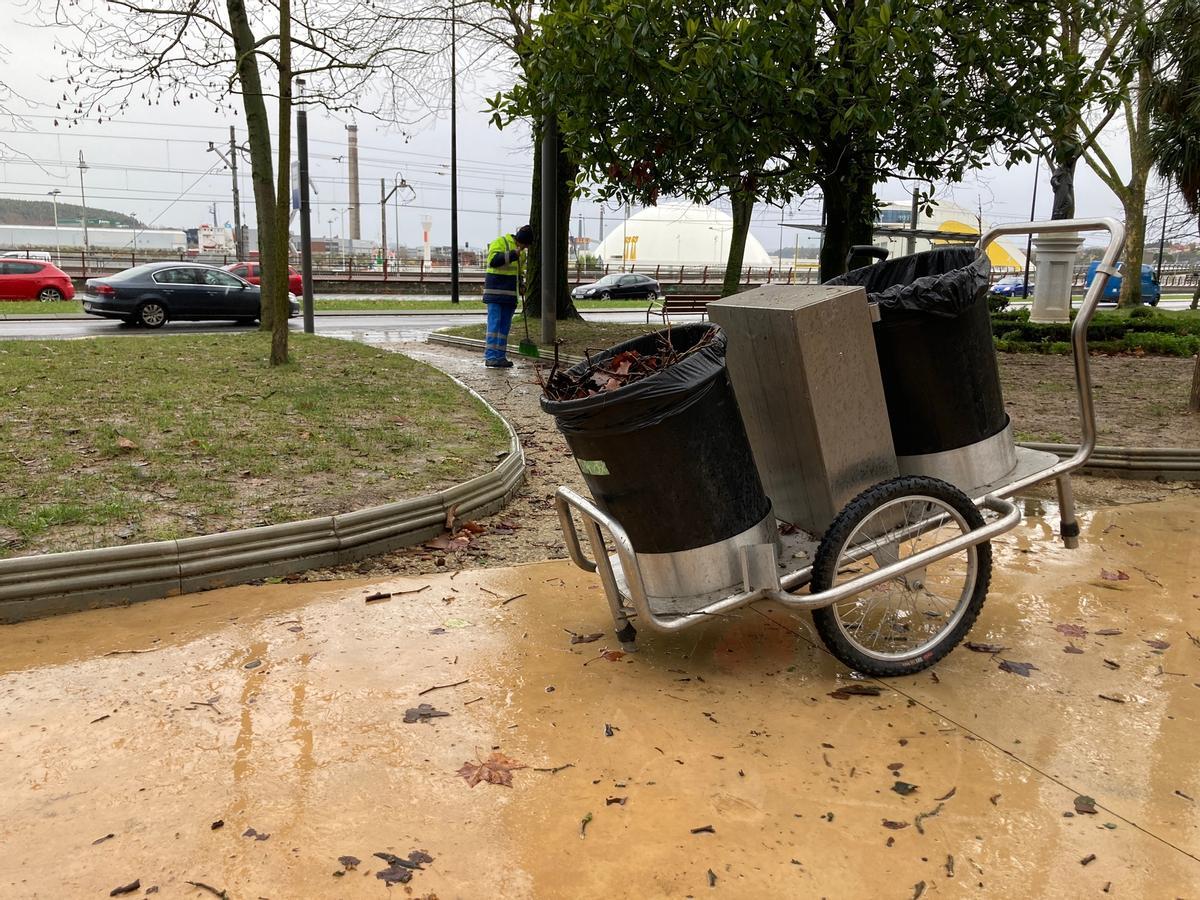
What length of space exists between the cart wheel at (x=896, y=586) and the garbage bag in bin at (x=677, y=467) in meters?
0.33

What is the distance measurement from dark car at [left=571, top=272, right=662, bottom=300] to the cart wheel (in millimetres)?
34517

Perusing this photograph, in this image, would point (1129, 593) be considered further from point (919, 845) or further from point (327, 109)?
point (327, 109)

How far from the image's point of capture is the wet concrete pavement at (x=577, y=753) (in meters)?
2.36

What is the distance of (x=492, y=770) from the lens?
9.20ft

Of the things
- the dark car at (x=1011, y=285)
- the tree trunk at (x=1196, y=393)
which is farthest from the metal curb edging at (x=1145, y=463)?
the dark car at (x=1011, y=285)

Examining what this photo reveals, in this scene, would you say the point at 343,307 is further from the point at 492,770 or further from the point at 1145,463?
the point at 492,770

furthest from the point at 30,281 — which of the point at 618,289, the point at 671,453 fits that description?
the point at 671,453

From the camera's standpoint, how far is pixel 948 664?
3.58 meters

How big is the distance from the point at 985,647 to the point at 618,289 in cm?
3596

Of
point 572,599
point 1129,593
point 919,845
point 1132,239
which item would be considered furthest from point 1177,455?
point 1132,239

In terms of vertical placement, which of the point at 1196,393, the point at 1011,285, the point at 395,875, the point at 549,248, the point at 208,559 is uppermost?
the point at 549,248

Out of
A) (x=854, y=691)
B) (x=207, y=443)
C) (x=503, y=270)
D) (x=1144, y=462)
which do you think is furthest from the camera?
(x=503, y=270)

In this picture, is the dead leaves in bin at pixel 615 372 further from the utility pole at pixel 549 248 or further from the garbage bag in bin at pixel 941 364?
the utility pole at pixel 549 248

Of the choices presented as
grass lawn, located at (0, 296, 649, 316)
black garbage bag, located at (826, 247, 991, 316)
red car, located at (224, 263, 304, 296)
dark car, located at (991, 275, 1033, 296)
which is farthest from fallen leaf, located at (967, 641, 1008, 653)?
dark car, located at (991, 275, 1033, 296)
